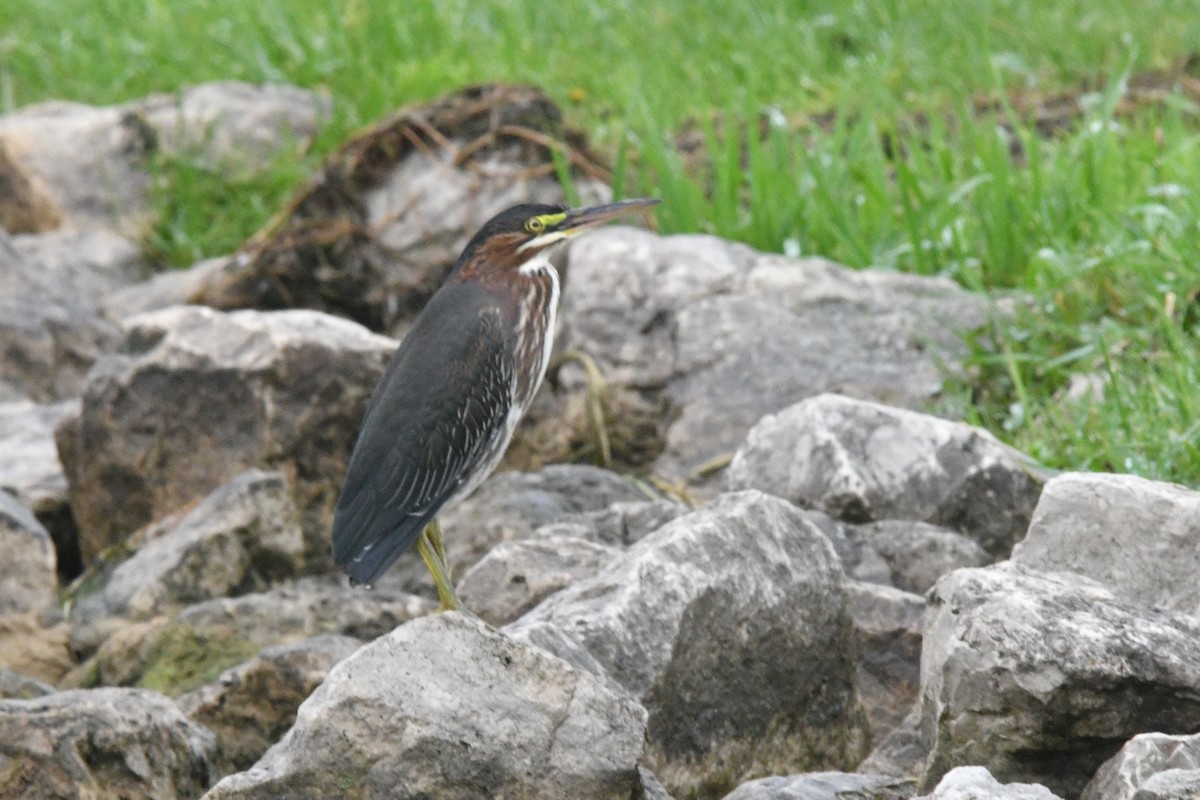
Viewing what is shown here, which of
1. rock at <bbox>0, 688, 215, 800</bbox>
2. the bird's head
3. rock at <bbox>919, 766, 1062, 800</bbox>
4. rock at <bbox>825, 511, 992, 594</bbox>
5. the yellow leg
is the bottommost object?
rock at <bbox>825, 511, 992, 594</bbox>

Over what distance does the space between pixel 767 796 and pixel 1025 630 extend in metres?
0.58

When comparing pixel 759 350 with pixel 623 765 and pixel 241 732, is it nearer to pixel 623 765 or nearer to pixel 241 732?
pixel 241 732

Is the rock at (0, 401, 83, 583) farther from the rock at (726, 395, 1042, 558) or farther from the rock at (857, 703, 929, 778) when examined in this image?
the rock at (857, 703, 929, 778)

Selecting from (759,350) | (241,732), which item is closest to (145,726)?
(241,732)

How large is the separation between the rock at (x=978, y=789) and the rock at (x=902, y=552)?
69.6 inches

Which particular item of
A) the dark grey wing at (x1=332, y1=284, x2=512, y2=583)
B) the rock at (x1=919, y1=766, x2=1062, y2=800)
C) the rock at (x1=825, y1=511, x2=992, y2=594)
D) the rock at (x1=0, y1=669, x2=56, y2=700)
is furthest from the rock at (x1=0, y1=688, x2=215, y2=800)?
the rock at (x1=919, y1=766, x2=1062, y2=800)

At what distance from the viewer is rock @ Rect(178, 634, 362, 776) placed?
4438 mm

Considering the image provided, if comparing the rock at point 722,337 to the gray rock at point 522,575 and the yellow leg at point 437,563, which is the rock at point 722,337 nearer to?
the gray rock at point 522,575

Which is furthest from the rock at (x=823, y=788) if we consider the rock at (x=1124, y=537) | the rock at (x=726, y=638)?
the rock at (x=1124, y=537)

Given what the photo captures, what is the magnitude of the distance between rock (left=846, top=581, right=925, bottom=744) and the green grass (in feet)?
3.47

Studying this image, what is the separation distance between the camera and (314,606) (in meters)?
5.06

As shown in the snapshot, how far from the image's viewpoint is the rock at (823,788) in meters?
3.26

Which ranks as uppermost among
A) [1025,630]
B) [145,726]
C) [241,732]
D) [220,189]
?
[1025,630]

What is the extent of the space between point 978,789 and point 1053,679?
0.57 meters
